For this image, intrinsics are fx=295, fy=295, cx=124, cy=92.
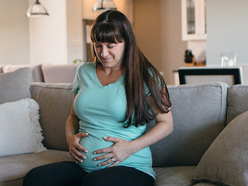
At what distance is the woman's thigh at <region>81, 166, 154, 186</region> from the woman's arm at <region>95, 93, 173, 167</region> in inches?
1.9

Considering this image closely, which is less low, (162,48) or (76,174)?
(162,48)

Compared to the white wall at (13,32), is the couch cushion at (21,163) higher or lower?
lower

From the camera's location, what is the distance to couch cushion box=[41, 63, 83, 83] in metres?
3.50

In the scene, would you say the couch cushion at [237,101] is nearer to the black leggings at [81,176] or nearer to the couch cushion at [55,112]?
the black leggings at [81,176]

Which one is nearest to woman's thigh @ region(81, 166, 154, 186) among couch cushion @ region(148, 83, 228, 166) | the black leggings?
the black leggings

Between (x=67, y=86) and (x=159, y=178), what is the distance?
0.89 m

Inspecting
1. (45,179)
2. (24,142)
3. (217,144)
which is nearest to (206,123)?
(217,144)

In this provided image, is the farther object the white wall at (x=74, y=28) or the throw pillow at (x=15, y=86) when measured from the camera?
the white wall at (x=74, y=28)

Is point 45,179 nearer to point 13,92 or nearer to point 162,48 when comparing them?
point 13,92

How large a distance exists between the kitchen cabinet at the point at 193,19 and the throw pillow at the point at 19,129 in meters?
4.69

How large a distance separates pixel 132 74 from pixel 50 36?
577 centimetres

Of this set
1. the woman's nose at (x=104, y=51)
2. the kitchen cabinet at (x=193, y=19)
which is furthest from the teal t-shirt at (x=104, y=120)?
the kitchen cabinet at (x=193, y=19)

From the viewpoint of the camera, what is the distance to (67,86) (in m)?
1.94

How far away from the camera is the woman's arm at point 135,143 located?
1.21 metres
